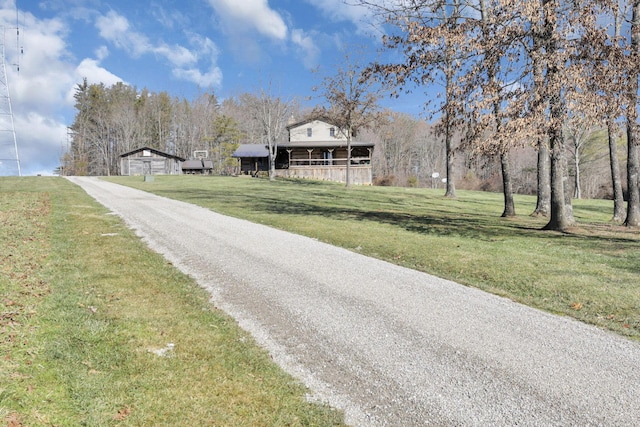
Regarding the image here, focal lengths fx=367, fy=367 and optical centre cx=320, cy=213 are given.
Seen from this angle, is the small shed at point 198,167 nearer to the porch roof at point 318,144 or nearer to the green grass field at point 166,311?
the porch roof at point 318,144

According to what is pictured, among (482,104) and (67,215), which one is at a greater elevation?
(482,104)

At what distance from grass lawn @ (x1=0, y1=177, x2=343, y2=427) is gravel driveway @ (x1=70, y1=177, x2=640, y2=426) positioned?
0.31 metres

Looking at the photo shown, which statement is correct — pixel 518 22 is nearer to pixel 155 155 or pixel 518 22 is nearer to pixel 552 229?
pixel 552 229

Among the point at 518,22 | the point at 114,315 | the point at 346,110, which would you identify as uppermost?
the point at 346,110

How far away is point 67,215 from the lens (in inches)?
481

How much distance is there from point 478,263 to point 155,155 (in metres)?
55.2

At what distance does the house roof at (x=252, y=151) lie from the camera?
153ft

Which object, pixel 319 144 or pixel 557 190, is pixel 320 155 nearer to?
pixel 319 144

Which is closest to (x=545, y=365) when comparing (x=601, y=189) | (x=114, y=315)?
(x=114, y=315)

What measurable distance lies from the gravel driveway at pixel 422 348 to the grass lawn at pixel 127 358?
314mm

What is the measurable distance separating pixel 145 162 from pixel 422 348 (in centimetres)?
5742

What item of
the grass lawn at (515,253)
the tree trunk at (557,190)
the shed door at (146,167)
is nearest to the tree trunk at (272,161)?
the shed door at (146,167)

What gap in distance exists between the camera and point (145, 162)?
53875 mm

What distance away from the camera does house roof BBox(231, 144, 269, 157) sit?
46766 mm
